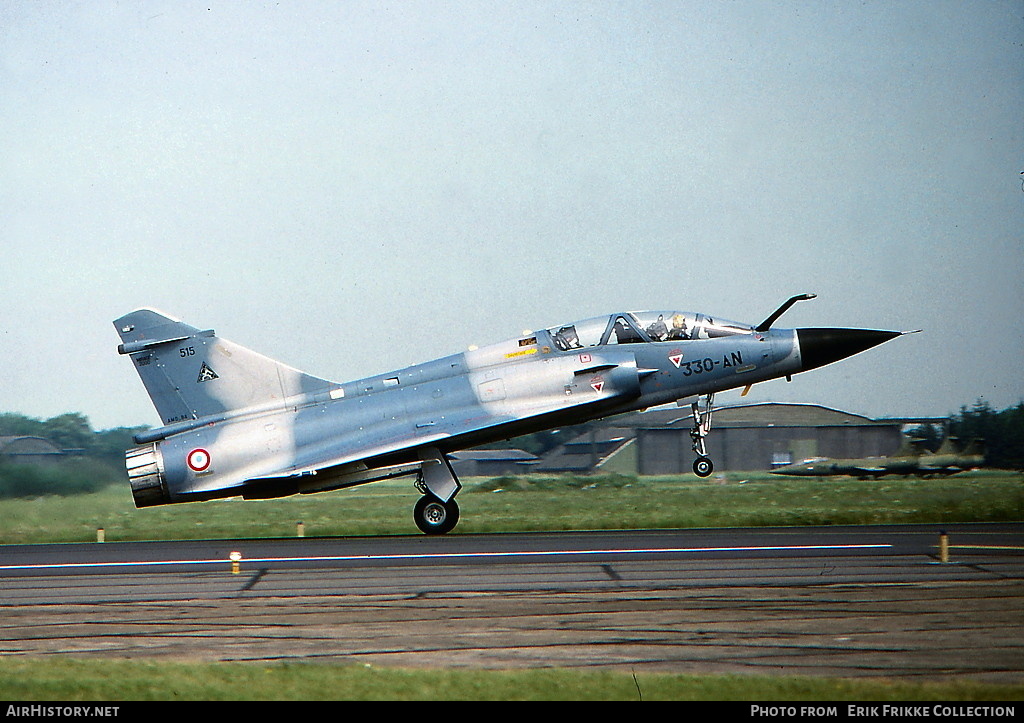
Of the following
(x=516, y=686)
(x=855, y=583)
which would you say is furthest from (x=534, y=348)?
(x=516, y=686)

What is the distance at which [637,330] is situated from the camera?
19.8m

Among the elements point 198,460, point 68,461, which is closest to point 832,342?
point 198,460

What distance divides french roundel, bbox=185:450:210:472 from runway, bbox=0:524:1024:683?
2.01 metres

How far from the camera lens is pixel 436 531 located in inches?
777

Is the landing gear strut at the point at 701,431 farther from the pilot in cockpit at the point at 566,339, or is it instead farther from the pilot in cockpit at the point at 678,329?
the pilot in cockpit at the point at 566,339

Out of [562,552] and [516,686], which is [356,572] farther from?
[516,686]

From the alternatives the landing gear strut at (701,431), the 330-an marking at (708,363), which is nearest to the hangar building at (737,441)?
the landing gear strut at (701,431)

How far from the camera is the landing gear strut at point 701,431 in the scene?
18.8 m

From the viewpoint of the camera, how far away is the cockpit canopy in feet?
64.7

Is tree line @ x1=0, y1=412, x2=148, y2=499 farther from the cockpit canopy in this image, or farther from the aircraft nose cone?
the aircraft nose cone

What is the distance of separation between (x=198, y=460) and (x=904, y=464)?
16.0 m

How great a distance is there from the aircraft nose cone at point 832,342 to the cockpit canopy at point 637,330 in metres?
1.03

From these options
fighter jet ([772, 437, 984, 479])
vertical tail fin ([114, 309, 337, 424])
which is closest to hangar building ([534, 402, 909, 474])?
fighter jet ([772, 437, 984, 479])

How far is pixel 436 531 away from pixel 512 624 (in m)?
9.61
